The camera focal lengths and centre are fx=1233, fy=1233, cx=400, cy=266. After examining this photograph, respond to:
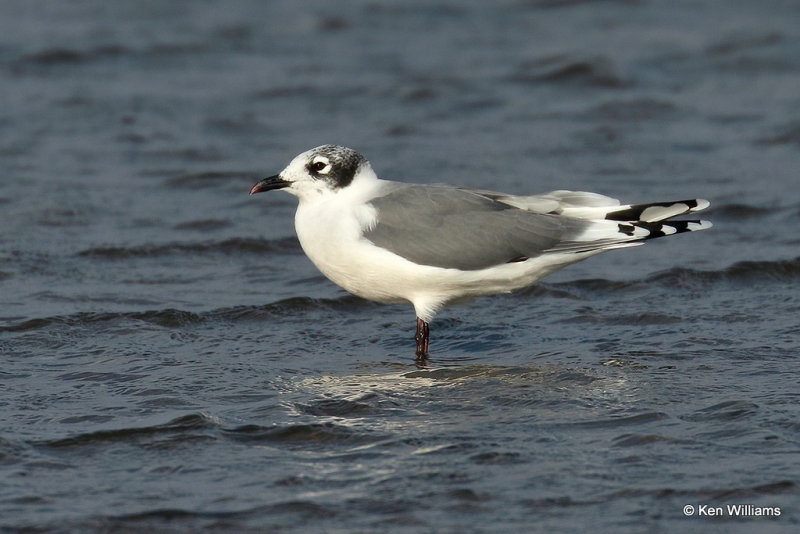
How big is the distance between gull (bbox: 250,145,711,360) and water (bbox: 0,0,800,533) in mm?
479

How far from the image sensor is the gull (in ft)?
23.7

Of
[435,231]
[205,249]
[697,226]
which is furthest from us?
[205,249]

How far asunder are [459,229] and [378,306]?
156cm

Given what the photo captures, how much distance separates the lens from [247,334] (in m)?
7.91

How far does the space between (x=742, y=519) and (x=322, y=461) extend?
185 centimetres

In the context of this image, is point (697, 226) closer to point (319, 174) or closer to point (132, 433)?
point (319, 174)

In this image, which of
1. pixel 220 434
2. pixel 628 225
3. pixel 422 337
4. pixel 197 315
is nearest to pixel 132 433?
pixel 220 434

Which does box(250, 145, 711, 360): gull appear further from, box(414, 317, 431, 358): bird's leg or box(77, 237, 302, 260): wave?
box(77, 237, 302, 260): wave

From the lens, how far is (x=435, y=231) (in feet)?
23.9

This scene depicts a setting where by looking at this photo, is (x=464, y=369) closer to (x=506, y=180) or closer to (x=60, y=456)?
(x=60, y=456)

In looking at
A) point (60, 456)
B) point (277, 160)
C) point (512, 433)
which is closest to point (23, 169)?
point (277, 160)

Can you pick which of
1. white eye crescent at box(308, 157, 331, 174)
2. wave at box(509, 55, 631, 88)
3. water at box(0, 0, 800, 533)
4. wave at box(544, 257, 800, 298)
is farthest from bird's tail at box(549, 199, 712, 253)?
wave at box(509, 55, 631, 88)

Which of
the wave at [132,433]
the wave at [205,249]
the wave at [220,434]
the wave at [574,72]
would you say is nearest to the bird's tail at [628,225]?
the wave at [220,434]

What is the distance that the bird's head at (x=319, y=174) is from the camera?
7.52 meters
